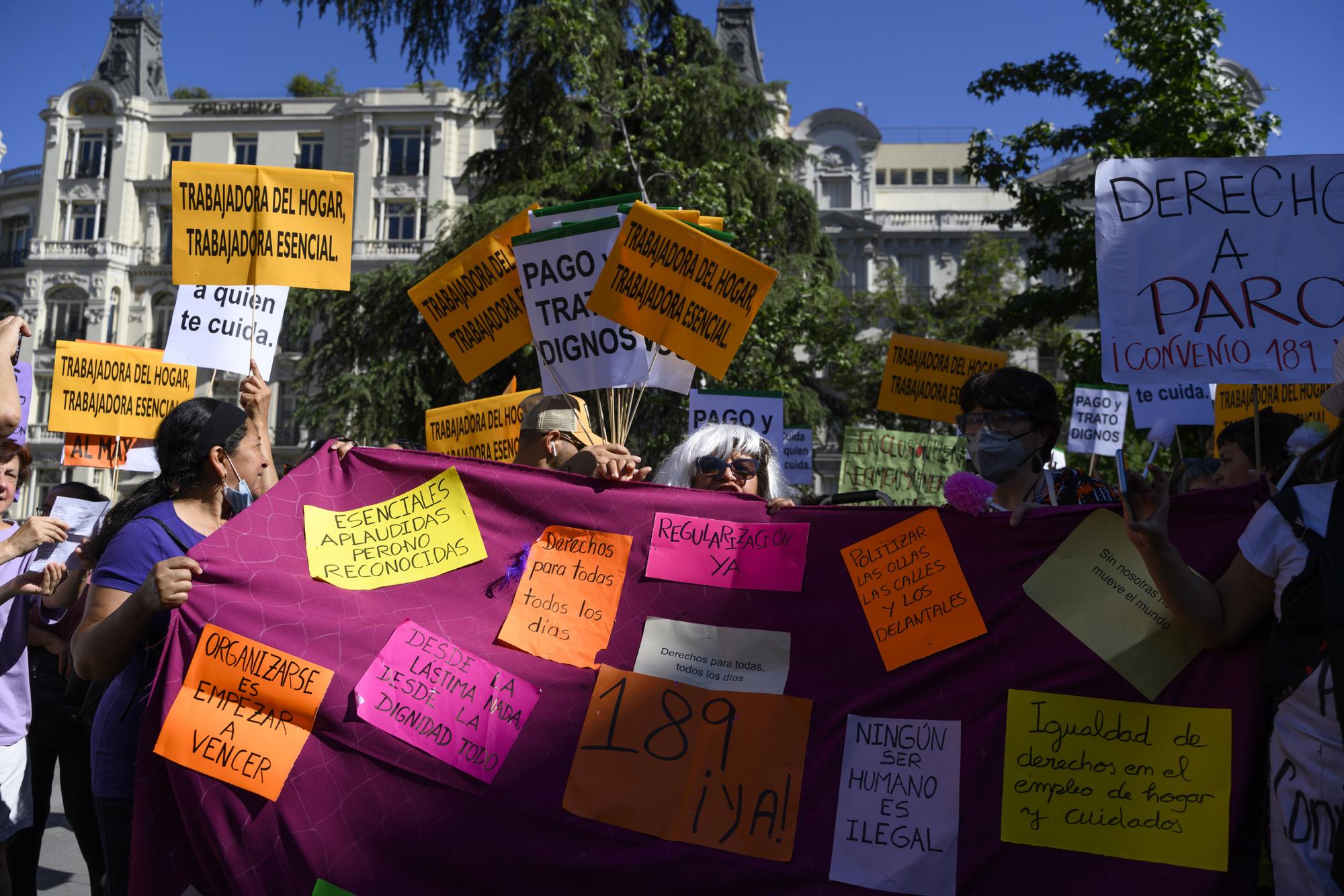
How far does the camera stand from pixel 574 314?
496 centimetres

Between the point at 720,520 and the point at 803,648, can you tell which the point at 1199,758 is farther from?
the point at 720,520

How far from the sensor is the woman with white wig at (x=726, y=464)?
Answer: 418cm

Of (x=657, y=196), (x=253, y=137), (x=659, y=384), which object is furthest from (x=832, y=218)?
(x=659, y=384)

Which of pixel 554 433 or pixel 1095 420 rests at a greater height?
pixel 1095 420

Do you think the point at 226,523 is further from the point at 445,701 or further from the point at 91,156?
the point at 91,156

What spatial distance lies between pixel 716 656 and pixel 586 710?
1.28 feet

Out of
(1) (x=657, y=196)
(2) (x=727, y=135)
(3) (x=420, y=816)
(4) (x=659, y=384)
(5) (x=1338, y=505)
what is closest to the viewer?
(5) (x=1338, y=505)

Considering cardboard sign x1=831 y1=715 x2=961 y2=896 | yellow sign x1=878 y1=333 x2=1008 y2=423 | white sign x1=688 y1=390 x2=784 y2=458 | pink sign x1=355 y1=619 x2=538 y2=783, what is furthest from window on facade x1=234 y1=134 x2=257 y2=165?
cardboard sign x1=831 y1=715 x2=961 y2=896

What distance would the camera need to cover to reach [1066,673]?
2.86m

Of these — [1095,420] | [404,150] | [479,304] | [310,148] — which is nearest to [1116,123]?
[1095,420]

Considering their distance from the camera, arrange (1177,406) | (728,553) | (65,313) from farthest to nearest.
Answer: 1. (65,313)
2. (1177,406)
3. (728,553)

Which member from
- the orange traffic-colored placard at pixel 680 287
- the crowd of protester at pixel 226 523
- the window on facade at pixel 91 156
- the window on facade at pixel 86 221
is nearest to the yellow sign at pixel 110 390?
the crowd of protester at pixel 226 523

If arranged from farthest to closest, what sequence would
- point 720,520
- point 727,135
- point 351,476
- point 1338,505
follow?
point 727,135 < point 351,476 < point 720,520 < point 1338,505

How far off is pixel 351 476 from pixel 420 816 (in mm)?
1106
